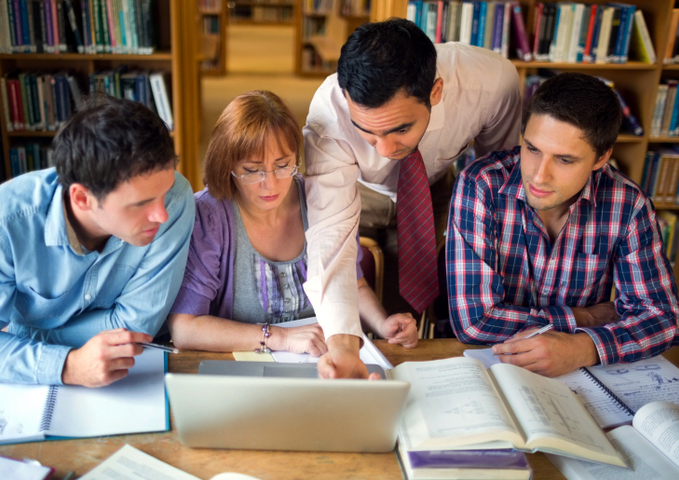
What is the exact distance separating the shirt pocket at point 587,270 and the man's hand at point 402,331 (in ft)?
1.56

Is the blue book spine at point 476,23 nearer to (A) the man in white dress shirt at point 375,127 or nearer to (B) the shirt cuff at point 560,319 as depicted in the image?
(A) the man in white dress shirt at point 375,127

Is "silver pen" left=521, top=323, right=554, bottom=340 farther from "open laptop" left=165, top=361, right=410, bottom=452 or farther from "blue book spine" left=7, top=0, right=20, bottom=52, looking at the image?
"blue book spine" left=7, top=0, right=20, bottom=52

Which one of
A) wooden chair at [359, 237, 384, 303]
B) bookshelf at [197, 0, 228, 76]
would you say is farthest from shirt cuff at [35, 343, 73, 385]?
bookshelf at [197, 0, 228, 76]

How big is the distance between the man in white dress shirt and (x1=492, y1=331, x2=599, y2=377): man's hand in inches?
13.9

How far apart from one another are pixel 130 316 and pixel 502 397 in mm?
817

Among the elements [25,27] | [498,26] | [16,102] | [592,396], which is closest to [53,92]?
[16,102]

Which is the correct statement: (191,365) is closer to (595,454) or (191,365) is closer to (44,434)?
(44,434)

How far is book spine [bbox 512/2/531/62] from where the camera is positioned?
126 inches

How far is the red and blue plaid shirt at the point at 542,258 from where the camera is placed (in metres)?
1.49

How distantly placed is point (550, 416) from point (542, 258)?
0.56 metres

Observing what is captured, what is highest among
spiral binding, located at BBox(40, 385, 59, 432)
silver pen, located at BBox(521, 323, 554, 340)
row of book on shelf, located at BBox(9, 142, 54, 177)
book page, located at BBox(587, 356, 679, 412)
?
silver pen, located at BBox(521, 323, 554, 340)

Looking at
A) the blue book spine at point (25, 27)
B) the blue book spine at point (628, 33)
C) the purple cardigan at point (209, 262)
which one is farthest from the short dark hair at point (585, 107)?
the blue book spine at point (25, 27)

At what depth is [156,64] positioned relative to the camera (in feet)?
11.3

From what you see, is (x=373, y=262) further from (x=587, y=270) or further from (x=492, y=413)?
(x=492, y=413)
